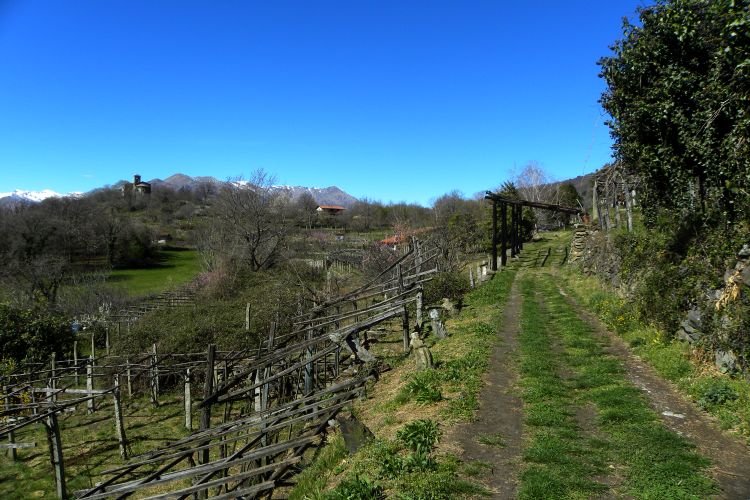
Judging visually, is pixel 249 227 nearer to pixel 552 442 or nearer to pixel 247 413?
pixel 247 413

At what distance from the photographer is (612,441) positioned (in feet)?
19.8

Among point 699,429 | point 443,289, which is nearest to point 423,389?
point 699,429

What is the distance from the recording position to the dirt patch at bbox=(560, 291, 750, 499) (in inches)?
195

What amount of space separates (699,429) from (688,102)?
7649 millimetres

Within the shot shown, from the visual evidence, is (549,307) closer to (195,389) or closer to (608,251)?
(608,251)

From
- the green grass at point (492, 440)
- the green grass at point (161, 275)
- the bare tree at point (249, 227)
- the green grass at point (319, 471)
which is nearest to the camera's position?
the green grass at point (319, 471)

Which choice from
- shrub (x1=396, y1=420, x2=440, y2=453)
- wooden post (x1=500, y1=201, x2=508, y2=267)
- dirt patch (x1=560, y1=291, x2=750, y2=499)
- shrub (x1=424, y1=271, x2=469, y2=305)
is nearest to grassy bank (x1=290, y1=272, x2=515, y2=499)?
shrub (x1=396, y1=420, x2=440, y2=453)

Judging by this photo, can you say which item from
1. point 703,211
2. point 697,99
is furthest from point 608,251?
point 697,99

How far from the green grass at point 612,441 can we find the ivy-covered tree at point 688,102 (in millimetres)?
4321

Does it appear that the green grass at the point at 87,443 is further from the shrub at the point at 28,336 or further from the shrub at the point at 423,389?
the shrub at the point at 423,389

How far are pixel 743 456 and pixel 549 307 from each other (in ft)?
35.4

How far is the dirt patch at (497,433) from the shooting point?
5.26m

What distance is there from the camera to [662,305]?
10.0 m

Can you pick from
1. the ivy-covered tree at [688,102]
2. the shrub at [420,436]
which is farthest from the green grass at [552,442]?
the ivy-covered tree at [688,102]
